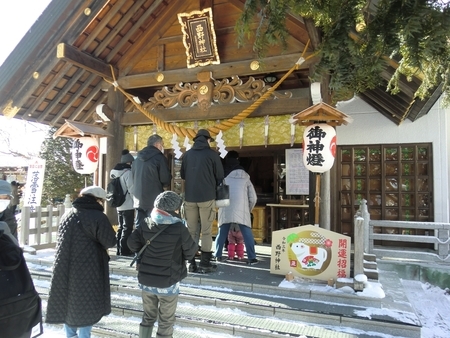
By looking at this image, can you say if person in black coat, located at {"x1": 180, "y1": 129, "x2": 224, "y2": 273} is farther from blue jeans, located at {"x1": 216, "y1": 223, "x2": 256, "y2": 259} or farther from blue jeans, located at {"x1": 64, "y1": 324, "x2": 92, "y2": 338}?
blue jeans, located at {"x1": 64, "y1": 324, "x2": 92, "y2": 338}

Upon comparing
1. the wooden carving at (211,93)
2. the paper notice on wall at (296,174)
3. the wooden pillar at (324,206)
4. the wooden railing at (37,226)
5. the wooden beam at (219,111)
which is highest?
the wooden carving at (211,93)

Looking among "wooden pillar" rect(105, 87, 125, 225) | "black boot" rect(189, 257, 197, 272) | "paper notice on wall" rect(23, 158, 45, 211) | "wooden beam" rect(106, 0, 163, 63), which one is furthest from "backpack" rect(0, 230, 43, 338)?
"paper notice on wall" rect(23, 158, 45, 211)

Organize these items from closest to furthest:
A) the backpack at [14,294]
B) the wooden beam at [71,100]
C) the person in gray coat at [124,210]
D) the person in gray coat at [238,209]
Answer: the backpack at [14,294], the person in gray coat at [238,209], the person in gray coat at [124,210], the wooden beam at [71,100]

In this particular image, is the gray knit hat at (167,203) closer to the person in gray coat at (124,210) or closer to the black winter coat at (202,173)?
the black winter coat at (202,173)

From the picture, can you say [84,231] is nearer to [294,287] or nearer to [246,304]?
[246,304]

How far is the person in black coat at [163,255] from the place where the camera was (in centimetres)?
339

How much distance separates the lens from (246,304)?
14.7 ft

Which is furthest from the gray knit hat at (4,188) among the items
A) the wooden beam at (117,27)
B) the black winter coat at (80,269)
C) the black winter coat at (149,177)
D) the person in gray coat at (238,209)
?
the wooden beam at (117,27)

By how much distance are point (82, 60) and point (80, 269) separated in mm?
5395

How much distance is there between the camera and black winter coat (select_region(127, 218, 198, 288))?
3.38m

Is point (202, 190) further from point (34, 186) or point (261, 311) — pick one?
point (34, 186)

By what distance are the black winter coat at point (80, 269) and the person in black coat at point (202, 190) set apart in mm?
2222

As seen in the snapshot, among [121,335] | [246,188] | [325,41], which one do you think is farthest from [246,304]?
[325,41]

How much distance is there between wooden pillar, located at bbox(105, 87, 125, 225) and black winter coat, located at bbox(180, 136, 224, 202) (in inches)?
125
